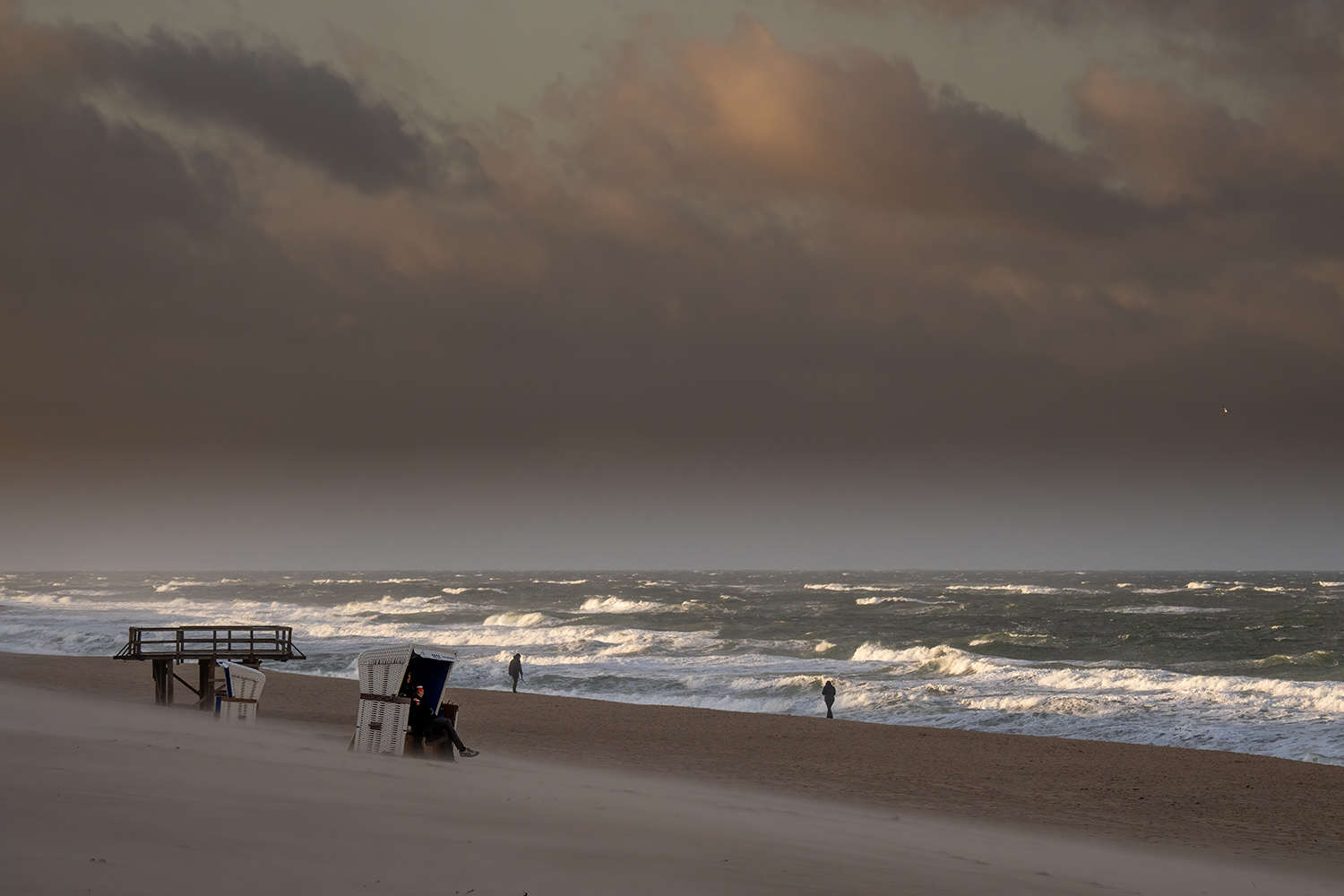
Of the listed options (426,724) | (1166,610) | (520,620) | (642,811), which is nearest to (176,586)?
(520,620)

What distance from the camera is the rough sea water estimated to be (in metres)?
25.9

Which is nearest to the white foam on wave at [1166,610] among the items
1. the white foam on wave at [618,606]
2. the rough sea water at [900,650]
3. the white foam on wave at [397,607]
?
the rough sea water at [900,650]

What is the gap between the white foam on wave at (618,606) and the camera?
7725 centimetres

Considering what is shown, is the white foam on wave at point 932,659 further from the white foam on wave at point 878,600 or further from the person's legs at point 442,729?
the white foam on wave at point 878,600

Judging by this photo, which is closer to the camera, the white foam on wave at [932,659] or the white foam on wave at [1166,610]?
the white foam on wave at [932,659]

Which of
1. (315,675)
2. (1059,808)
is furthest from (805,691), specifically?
(315,675)

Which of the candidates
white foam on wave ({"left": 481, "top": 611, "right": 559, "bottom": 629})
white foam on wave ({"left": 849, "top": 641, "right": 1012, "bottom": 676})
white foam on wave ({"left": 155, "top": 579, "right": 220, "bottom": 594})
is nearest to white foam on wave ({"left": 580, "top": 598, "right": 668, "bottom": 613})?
white foam on wave ({"left": 481, "top": 611, "right": 559, "bottom": 629})

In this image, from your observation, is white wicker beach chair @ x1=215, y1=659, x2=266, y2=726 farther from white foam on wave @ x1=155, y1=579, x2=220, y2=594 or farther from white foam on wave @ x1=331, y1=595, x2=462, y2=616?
white foam on wave @ x1=155, y1=579, x2=220, y2=594

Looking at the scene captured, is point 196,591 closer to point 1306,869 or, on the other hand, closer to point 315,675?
point 315,675

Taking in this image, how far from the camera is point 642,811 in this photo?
10.8 metres

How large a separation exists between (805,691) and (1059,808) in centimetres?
1476

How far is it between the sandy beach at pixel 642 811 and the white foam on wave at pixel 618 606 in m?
52.8

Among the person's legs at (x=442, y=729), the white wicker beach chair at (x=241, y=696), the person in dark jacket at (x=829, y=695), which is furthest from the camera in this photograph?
the person in dark jacket at (x=829, y=695)

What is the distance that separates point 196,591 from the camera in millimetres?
112812
